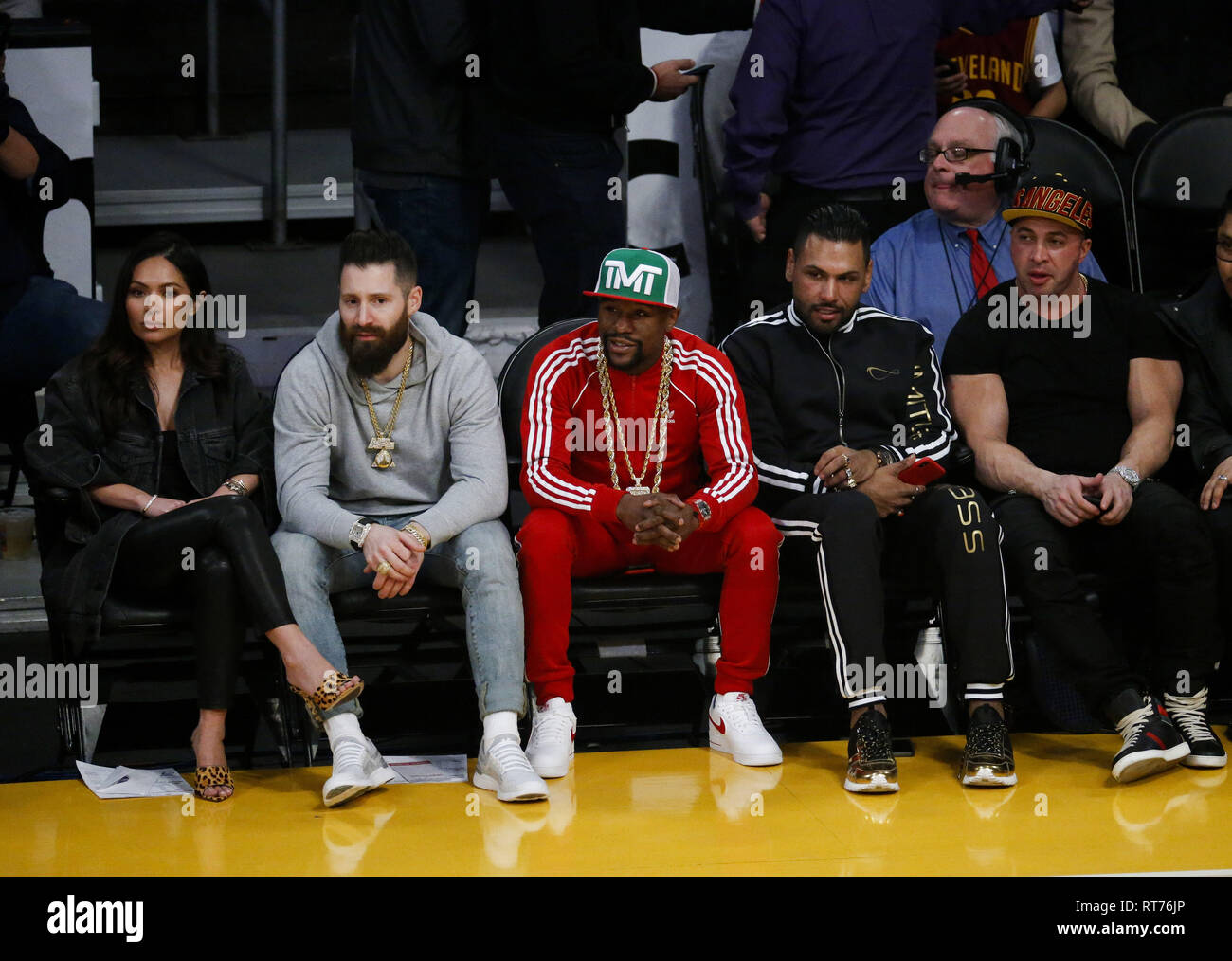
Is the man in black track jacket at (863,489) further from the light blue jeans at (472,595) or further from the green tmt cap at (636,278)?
the light blue jeans at (472,595)

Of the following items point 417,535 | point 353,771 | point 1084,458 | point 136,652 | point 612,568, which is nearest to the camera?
point 353,771

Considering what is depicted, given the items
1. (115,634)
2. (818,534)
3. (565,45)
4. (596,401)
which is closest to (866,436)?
(818,534)

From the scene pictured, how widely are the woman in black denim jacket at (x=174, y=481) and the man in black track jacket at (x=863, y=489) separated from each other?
1.12 m

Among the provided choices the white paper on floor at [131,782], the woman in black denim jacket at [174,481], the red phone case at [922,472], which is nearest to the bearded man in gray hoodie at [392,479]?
the woman in black denim jacket at [174,481]

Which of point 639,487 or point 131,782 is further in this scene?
point 639,487

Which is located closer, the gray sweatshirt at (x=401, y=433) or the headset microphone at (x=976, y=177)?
the gray sweatshirt at (x=401, y=433)

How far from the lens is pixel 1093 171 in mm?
4398

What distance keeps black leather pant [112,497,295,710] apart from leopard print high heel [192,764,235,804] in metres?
0.13

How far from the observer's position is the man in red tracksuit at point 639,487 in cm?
334

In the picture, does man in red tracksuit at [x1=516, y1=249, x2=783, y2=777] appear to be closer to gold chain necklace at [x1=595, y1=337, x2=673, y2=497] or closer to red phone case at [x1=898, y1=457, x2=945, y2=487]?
gold chain necklace at [x1=595, y1=337, x2=673, y2=497]

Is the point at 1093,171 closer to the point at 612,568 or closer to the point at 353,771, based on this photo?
the point at 612,568

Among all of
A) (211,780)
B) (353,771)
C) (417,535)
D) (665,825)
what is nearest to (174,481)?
(417,535)

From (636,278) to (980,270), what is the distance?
4.15 feet

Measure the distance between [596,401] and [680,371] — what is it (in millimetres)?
220
